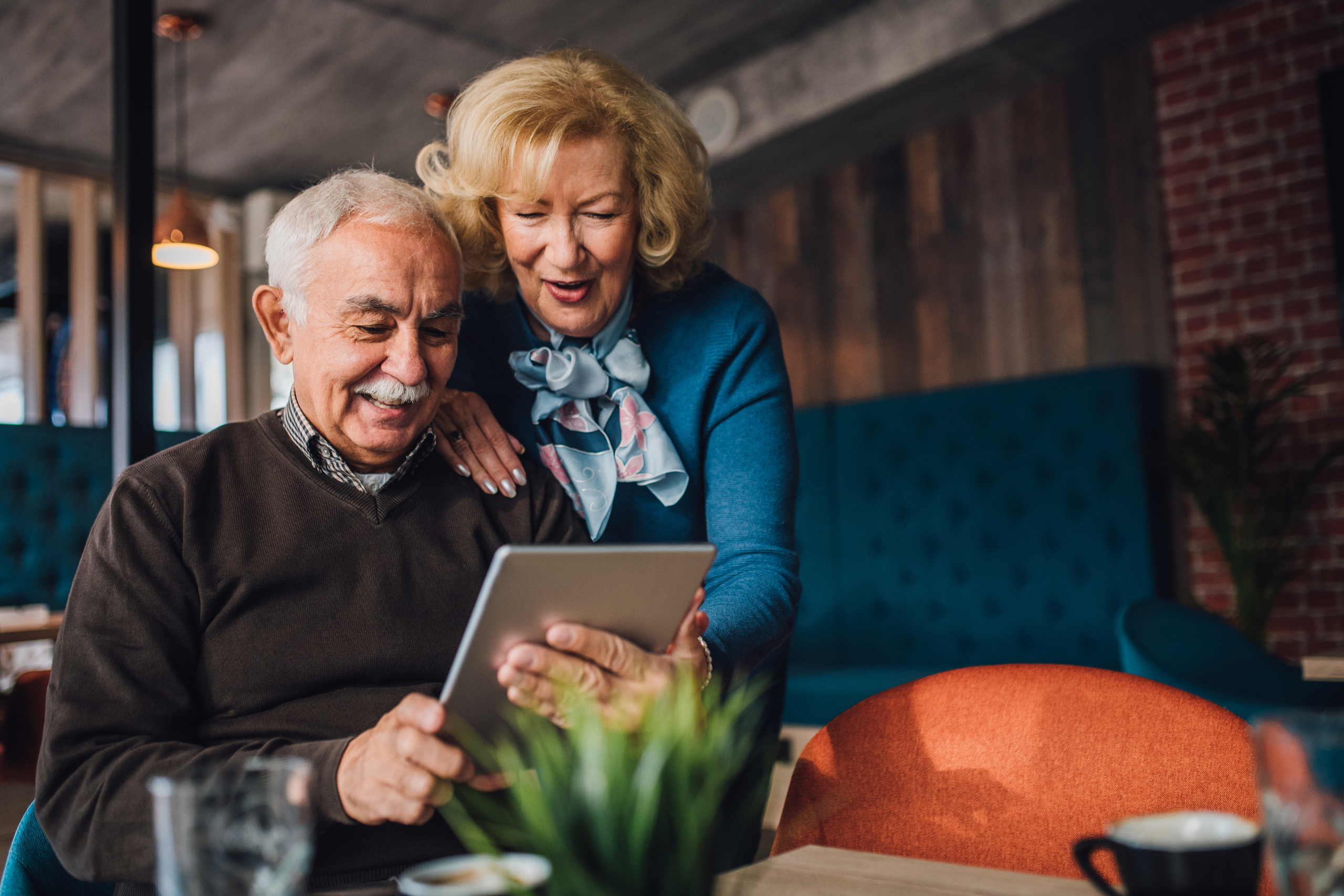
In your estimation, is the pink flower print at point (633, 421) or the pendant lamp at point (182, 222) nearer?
the pink flower print at point (633, 421)

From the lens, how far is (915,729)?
1.16m

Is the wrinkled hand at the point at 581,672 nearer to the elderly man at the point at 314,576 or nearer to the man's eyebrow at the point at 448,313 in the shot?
the elderly man at the point at 314,576

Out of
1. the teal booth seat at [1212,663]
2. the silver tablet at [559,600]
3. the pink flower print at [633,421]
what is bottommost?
the teal booth seat at [1212,663]

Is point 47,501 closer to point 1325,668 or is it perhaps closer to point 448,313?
point 448,313

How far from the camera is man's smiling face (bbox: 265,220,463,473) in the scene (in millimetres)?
1265

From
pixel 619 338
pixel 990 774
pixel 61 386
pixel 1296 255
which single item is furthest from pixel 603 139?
pixel 61 386

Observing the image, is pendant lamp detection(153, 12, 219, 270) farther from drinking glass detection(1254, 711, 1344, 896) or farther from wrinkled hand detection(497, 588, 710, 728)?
drinking glass detection(1254, 711, 1344, 896)

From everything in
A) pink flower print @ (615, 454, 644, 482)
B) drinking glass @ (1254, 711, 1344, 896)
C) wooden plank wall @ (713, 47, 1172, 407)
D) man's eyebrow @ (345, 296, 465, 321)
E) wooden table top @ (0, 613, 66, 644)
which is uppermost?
wooden plank wall @ (713, 47, 1172, 407)

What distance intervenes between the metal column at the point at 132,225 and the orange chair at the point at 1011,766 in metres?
2.15

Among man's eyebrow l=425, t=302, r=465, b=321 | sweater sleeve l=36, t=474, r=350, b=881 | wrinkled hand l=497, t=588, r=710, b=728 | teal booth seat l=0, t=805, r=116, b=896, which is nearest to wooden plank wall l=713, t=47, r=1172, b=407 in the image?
man's eyebrow l=425, t=302, r=465, b=321

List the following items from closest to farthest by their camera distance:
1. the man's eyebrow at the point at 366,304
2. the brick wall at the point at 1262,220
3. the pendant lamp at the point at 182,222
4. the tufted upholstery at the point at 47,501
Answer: the man's eyebrow at the point at 366,304, the brick wall at the point at 1262,220, the tufted upholstery at the point at 47,501, the pendant lamp at the point at 182,222

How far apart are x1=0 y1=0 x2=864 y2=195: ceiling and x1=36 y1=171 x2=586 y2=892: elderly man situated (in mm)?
3221

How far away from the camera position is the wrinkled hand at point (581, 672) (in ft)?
2.86

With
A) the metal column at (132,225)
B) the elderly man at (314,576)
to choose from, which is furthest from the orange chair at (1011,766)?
the metal column at (132,225)
